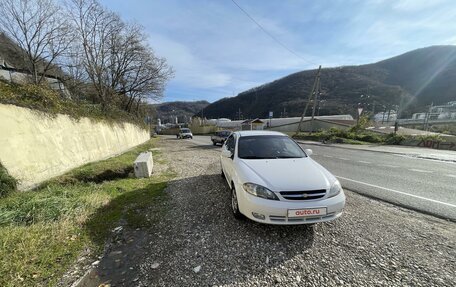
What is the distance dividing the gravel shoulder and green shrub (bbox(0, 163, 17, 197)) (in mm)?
3355

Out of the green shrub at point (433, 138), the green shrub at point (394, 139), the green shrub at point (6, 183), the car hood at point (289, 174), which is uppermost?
the car hood at point (289, 174)

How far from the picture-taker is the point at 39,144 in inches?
242

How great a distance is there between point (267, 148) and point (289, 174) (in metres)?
1.33

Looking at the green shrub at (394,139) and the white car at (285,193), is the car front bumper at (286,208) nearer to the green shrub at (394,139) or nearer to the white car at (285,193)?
the white car at (285,193)

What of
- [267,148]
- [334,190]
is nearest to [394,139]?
[267,148]

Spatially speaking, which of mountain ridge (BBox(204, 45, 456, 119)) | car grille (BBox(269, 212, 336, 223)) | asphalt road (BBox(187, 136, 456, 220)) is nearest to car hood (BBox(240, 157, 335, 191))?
car grille (BBox(269, 212, 336, 223))

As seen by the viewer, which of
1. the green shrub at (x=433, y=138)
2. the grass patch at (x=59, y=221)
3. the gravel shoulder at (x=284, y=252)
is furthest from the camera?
the green shrub at (x=433, y=138)

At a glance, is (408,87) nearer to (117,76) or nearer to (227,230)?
(117,76)

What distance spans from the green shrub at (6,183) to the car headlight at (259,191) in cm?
534

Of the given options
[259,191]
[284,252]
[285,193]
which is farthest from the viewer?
[259,191]

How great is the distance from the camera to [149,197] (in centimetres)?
547

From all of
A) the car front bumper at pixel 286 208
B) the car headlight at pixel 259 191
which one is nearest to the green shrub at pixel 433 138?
the car front bumper at pixel 286 208

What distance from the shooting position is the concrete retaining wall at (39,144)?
17.0 ft

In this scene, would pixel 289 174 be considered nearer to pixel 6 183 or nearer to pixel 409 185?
pixel 409 185
